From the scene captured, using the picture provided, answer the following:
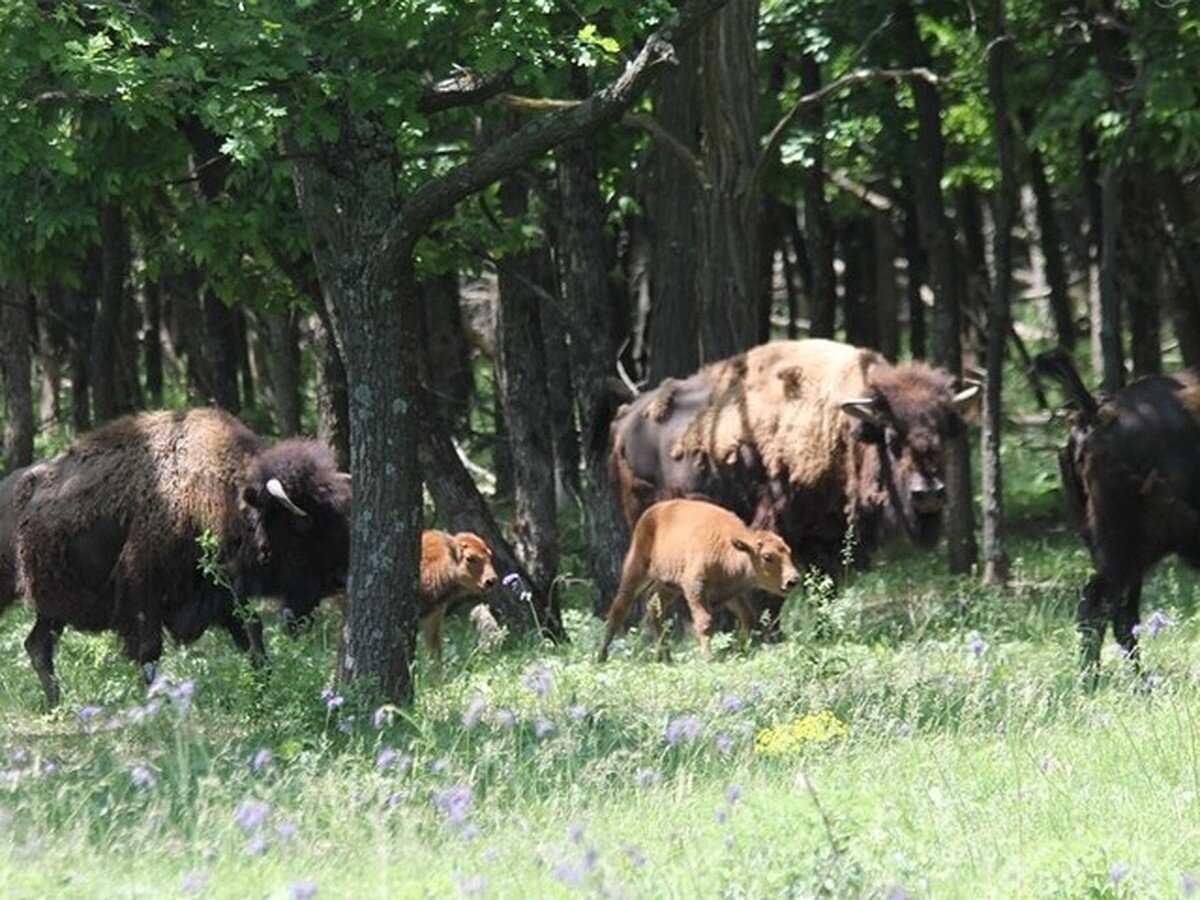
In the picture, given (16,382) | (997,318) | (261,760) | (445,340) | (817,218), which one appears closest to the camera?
(261,760)

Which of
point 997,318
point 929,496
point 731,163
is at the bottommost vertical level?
point 929,496

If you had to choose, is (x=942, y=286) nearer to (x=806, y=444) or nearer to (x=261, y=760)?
(x=806, y=444)

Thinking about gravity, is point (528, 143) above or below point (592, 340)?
above

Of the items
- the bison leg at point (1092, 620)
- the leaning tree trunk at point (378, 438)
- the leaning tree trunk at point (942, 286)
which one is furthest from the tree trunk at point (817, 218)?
the leaning tree trunk at point (378, 438)

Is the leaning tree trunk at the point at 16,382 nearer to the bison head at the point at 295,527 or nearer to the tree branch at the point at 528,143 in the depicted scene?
the bison head at the point at 295,527

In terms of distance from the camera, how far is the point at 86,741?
11.8 m

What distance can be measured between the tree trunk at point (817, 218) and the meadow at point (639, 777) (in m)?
8.47

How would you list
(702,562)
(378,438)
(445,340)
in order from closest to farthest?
(378,438) → (702,562) → (445,340)

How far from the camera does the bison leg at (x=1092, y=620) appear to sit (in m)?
12.7

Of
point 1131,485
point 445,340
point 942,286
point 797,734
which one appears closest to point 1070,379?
point 1131,485

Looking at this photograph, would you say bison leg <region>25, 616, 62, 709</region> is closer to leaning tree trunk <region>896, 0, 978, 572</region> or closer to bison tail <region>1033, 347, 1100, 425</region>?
bison tail <region>1033, 347, 1100, 425</region>

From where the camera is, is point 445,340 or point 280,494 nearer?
point 280,494

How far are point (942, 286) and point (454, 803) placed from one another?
13838 mm

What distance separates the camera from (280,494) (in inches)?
560
